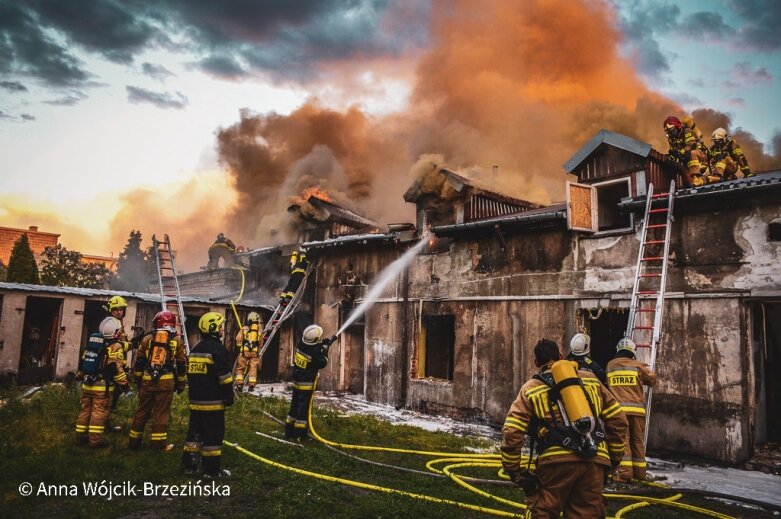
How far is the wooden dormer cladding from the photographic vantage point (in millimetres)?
10789

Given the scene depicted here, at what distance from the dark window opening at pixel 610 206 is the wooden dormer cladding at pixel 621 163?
16.7 inches

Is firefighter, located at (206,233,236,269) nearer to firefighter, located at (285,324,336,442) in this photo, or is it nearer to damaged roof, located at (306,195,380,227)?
damaged roof, located at (306,195,380,227)

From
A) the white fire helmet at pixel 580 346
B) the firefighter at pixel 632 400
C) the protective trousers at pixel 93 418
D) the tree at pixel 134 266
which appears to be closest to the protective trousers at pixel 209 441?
the protective trousers at pixel 93 418

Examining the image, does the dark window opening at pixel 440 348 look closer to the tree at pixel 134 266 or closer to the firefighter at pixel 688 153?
the firefighter at pixel 688 153

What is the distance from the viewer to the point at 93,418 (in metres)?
7.36

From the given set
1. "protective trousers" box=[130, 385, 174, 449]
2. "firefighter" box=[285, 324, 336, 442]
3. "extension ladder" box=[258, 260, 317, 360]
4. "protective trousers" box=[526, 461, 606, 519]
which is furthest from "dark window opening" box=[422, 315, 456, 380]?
"protective trousers" box=[526, 461, 606, 519]

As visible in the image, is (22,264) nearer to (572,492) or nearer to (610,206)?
(610,206)

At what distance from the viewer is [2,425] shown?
27.1 feet

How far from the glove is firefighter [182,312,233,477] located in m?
3.88

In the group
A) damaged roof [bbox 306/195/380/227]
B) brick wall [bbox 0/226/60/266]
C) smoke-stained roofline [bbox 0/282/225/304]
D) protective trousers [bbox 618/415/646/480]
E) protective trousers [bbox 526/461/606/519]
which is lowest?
protective trousers [bbox 618/415/646/480]

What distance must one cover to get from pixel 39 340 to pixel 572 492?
19.6m

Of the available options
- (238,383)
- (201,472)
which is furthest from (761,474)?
(238,383)

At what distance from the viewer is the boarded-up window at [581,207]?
10.6 meters

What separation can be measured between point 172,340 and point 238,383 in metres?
6.47
